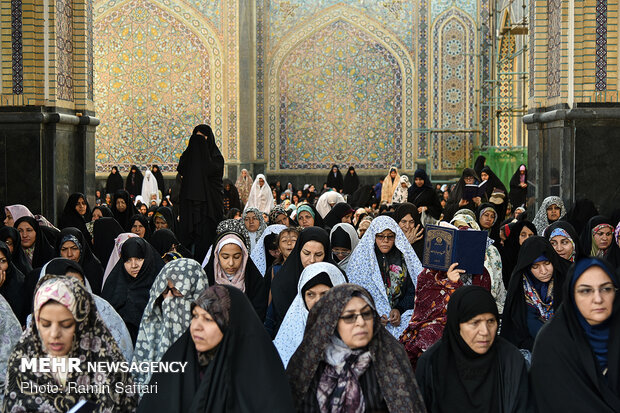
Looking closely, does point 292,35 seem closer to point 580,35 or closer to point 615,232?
point 580,35

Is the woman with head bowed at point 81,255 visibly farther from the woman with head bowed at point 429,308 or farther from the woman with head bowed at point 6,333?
the woman with head bowed at point 429,308

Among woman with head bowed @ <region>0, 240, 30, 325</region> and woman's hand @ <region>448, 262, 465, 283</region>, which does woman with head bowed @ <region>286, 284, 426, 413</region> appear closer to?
woman's hand @ <region>448, 262, 465, 283</region>

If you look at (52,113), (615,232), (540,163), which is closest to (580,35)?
(540,163)

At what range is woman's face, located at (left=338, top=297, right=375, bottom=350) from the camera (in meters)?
2.74

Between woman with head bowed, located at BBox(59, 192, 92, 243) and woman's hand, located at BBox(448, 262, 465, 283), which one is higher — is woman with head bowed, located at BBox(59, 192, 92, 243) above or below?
above

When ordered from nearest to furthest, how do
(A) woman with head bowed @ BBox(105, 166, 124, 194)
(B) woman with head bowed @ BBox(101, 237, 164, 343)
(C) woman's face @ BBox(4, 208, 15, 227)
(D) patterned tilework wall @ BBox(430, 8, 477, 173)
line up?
(B) woman with head bowed @ BBox(101, 237, 164, 343)
(C) woman's face @ BBox(4, 208, 15, 227)
(A) woman with head bowed @ BBox(105, 166, 124, 194)
(D) patterned tilework wall @ BBox(430, 8, 477, 173)

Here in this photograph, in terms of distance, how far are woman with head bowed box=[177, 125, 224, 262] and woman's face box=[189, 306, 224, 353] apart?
4012 mm

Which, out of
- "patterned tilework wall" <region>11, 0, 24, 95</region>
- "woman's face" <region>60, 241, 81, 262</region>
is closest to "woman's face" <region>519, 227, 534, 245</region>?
"woman's face" <region>60, 241, 81, 262</region>

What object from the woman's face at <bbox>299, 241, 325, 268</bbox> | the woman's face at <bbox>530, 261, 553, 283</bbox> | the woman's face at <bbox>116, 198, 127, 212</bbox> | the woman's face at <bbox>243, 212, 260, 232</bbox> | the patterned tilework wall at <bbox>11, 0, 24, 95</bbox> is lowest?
the woman's face at <bbox>530, 261, 553, 283</bbox>

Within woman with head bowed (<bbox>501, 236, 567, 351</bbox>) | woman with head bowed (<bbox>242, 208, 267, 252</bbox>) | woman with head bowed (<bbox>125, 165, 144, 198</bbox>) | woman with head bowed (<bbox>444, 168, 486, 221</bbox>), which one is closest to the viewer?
woman with head bowed (<bbox>501, 236, 567, 351</bbox>)

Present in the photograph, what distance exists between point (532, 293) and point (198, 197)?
330 cm

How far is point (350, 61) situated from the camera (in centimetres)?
1555

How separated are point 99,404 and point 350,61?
43.4 ft

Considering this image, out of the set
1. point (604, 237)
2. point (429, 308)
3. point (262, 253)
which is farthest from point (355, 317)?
point (604, 237)
